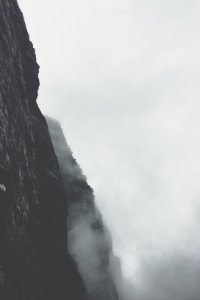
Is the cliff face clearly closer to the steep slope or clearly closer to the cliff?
the cliff

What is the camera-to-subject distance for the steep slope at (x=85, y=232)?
48.8 meters

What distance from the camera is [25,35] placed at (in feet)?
106

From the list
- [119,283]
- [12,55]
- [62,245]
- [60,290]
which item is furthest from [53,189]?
[119,283]

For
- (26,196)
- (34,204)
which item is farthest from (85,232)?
(26,196)

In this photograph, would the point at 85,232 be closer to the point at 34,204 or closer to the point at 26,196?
the point at 34,204

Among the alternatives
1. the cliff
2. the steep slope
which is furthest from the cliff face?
the steep slope

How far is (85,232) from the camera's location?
51.2m

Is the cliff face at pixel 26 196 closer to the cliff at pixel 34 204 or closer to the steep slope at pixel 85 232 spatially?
the cliff at pixel 34 204

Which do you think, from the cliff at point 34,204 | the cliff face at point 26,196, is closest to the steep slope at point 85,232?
the cliff at point 34,204

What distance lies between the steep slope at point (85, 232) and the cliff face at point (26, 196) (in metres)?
12.8

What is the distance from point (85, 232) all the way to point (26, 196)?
3269 cm

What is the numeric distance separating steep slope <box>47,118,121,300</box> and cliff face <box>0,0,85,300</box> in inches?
502

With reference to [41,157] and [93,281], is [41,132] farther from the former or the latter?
[93,281]

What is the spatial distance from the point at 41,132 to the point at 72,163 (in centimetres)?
2029
